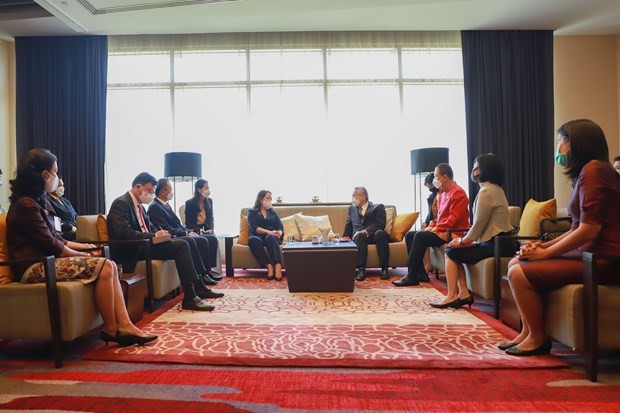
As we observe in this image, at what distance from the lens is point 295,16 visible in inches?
237

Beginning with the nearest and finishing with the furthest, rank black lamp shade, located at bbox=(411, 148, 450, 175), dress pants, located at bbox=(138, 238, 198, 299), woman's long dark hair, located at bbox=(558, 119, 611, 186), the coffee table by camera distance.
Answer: woman's long dark hair, located at bbox=(558, 119, 611, 186)
dress pants, located at bbox=(138, 238, 198, 299)
the coffee table
black lamp shade, located at bbox=(411, 148, 450, 175)

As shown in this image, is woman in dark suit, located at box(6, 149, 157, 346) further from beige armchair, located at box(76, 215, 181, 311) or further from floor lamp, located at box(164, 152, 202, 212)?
floor lamp, located at box(164, 152, 202, 212)

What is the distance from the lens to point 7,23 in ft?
19.5

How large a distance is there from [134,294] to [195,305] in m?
0.61

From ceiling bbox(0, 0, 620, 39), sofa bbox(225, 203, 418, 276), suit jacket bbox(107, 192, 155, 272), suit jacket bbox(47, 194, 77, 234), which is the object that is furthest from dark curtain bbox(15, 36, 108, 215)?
suit jacket bbox(107, 192, 155, 272)

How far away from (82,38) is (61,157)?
71.4 inches

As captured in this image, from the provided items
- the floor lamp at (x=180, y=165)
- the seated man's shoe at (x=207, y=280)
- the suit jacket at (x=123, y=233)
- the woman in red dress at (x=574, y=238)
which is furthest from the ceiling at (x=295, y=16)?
the woman in red dress at (x=574, y=238)

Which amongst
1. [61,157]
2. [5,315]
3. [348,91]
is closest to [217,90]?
[348,91]

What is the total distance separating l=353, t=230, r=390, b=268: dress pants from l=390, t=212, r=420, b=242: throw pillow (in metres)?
0.26

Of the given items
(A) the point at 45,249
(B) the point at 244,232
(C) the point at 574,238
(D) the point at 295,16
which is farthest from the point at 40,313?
(D) the point at 295,16

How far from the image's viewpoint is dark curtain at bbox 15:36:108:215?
6531 millimetres

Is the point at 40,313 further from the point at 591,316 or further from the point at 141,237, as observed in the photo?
the point at 591,316

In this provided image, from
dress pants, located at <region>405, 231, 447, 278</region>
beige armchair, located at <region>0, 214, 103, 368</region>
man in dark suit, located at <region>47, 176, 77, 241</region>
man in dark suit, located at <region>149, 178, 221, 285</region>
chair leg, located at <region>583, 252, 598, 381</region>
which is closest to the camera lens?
chair leg, located at <region>583, 252, 598, 381</region>

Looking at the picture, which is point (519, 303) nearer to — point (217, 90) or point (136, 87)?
point (217, 90)
